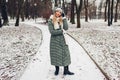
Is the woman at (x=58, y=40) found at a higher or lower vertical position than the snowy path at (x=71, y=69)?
higher

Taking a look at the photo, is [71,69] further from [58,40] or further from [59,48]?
[58,40]

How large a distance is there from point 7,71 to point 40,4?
228 ft

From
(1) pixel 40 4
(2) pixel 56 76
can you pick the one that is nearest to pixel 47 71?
(2) pixel 56 76

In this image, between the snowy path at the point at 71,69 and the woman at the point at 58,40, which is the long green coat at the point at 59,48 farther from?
the snowy path at the point at 71,69

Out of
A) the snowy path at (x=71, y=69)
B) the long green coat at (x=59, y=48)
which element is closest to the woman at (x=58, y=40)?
the long green coat at (x=59, y=48)

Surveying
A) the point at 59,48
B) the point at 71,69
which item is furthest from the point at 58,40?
the point at 71,69

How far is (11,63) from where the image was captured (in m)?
10.7

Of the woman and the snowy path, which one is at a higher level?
the woman

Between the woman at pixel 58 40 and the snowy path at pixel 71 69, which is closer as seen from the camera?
the woman at pixel 58 40

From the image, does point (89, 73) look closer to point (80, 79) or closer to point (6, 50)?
point (80, 79)

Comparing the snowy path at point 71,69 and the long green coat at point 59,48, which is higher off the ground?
the long green coat at point 59,48

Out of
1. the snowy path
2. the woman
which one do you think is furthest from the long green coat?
the snowy path

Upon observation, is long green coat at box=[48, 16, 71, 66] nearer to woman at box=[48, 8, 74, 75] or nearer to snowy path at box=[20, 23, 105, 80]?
woman at box=[48, 8, 74, 75]

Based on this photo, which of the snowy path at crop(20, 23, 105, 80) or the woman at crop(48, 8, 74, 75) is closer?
the woman at crop(48, 8, 74, 75)
